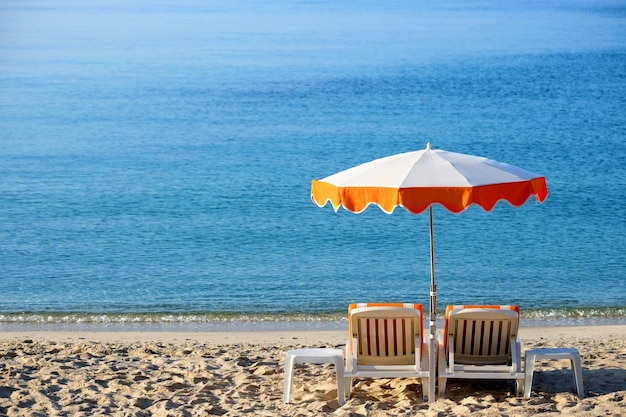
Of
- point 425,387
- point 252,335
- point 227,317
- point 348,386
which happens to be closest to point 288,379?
point 348,386

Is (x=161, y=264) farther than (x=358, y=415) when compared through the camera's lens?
Yes

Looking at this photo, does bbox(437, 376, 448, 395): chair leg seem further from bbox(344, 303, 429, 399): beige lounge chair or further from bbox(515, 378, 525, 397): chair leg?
bbox(515, 378, 525, 397): chair leg

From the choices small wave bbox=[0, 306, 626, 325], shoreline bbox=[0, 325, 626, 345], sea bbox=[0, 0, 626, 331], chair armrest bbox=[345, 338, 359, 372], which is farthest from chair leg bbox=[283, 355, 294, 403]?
small wave bbox=[0, 306, 626, 325]

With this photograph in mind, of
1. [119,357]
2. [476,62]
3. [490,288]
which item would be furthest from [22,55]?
[119,357]

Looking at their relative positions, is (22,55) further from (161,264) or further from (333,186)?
(333,186)

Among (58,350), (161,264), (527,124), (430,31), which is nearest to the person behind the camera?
(58,350)

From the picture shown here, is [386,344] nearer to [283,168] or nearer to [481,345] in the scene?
[481,345]

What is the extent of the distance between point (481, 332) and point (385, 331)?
0.88 m

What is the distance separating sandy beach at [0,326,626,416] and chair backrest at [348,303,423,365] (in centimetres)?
37

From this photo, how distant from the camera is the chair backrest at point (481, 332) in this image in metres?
7.97

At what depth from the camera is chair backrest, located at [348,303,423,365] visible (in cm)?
791

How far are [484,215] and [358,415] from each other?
1574 centimetres

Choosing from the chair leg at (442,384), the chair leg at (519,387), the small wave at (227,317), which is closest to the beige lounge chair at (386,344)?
the chair leg at (442,384)

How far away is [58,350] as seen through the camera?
10617 mm
